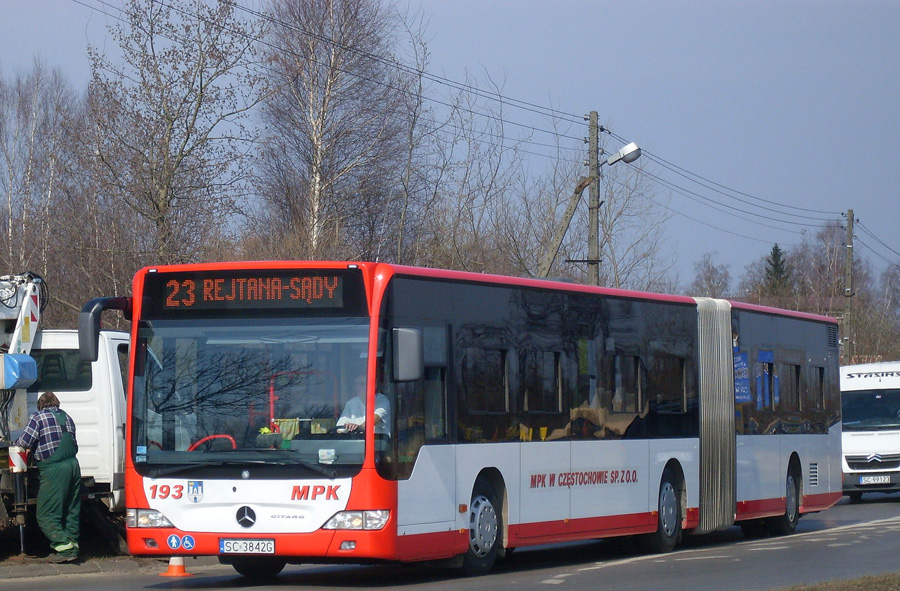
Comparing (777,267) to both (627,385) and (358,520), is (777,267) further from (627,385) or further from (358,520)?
(358,520)

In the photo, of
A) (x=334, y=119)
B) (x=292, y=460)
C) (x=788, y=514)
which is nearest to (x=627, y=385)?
(x=788, y=514)

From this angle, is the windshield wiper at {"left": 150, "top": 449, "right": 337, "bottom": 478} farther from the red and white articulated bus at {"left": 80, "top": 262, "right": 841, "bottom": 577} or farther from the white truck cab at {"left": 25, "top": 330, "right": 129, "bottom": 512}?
the white truck cab at {"left": 25, "top": 330, "right": 129, "bottom": 512}

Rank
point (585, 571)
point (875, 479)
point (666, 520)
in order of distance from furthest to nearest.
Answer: point (875, 479), point (666, 520), point (585, 571)

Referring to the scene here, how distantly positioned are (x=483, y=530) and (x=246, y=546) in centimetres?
247

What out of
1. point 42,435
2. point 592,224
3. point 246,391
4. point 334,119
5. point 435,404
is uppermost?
point 334,119

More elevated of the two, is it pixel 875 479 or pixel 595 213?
pixel 595 213

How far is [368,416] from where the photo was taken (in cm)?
1065

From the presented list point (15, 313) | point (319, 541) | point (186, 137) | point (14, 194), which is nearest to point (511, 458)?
point (319, 541)

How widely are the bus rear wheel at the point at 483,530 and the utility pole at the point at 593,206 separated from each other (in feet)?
47.7

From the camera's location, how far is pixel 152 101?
23.5m

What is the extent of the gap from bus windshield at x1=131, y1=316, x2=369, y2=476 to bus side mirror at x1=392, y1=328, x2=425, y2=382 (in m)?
0.28

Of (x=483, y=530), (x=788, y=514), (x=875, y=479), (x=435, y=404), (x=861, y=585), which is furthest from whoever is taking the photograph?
(x=875, y=479)

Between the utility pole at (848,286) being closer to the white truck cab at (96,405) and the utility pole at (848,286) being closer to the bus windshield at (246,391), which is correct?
the white truck cab at (96,405)

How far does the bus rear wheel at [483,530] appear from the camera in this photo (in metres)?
12.1
